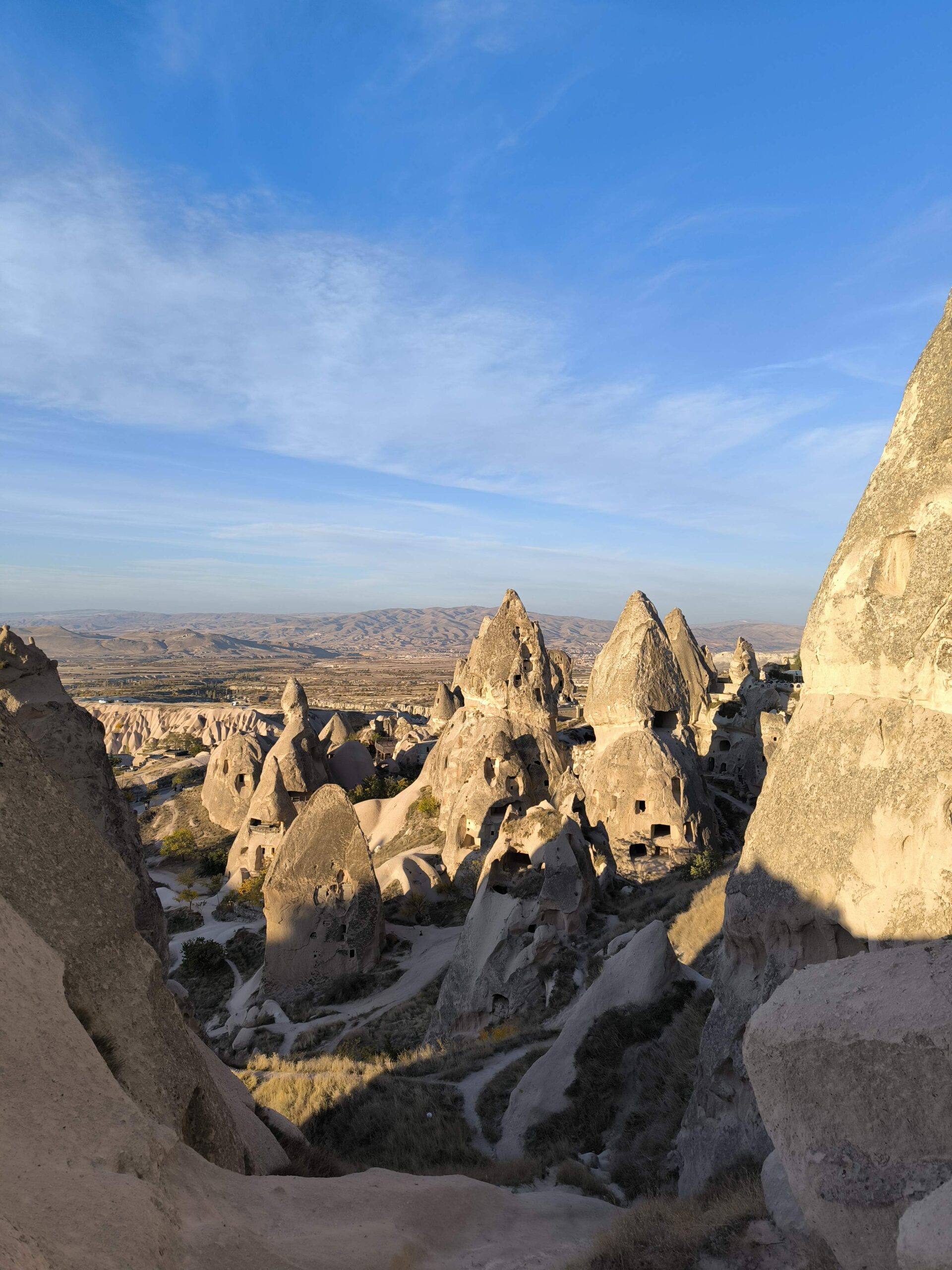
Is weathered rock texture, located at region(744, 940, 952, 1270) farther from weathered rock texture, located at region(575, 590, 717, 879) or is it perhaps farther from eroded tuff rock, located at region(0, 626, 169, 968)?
weathered rock texture, located at region(575, 590, 717, 879)

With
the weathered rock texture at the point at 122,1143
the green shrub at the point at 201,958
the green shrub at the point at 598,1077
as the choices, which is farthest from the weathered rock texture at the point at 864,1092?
the green shrub at the point at 201,958

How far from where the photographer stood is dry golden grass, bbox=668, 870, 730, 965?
10.4 metres

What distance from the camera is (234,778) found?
28.1m

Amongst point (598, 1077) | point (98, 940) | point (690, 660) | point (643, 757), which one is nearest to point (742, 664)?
point (690, 660)

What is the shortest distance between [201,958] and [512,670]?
446 inches

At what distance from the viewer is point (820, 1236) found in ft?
11.0

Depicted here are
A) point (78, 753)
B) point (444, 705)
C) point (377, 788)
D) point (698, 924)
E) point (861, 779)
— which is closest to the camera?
point (861, 779)

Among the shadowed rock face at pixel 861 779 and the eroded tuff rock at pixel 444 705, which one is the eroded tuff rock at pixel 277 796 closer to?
the eroded tuff rock at pixel 444 705

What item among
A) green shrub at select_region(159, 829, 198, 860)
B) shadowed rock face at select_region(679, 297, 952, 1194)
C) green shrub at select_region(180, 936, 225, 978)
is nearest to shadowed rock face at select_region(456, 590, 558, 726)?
green shrub at select_region(180, 936, 225, 978)

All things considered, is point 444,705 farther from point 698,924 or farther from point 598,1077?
point 598,1077

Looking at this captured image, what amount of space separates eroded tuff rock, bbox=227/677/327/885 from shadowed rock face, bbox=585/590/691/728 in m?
9.27

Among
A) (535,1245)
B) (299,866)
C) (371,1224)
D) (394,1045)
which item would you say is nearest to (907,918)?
(535,1245)

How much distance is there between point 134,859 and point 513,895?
6530 mm

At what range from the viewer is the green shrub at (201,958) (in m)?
17.0
